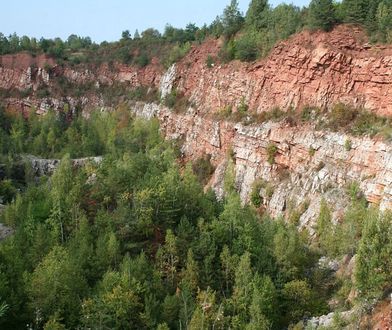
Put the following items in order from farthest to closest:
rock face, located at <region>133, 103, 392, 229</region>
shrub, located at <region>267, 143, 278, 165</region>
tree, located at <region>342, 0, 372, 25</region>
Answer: shrub, located at <region>267, 143, 278, 165</region>, tree, located at <region>342, 0, 372, 25</region>, rock face, located at <region>133, 103, 392, 229</region>

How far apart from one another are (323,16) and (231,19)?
22840mm

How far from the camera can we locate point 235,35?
73938mm

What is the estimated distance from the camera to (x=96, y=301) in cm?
3259

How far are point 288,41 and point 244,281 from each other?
33788mm

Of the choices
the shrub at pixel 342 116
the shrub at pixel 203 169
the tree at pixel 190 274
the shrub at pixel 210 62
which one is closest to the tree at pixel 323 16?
the shrub at pixel 342 116

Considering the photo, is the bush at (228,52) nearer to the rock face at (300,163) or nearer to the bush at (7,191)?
the rock face at (300,163)

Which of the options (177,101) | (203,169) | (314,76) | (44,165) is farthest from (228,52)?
(44,165)

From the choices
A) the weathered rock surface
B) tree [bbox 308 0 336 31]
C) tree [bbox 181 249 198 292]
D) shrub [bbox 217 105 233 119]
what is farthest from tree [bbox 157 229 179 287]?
the weathered rock surface

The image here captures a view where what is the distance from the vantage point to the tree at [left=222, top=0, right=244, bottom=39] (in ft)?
246

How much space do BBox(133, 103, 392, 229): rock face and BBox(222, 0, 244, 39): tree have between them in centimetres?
1568

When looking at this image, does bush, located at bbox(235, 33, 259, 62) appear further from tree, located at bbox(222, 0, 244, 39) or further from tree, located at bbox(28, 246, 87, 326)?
tree, located at bbox(28, 246, 87, 326)

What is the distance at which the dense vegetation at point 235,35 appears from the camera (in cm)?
5384

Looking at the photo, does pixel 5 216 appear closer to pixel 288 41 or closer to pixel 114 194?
pixel 114 194

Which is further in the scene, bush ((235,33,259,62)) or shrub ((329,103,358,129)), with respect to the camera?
bush ((235,33,259,62))
